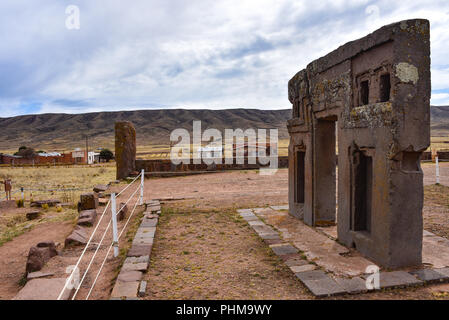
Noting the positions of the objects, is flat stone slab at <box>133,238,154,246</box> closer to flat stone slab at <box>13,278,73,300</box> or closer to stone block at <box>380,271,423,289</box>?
flat stone slab at <box>13,278,73,300</box>

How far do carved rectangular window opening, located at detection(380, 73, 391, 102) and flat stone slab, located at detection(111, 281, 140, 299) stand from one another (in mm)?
4725

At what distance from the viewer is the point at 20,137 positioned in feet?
330

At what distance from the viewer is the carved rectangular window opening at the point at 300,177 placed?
29.0 feet

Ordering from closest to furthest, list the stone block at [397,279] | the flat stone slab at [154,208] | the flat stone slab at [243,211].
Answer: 1. the stone block at [397,279]
2. the flat stone slab at [243,211]
3. the flat stone slab at [154,208]

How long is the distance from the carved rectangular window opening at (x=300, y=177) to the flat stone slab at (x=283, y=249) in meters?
2.44

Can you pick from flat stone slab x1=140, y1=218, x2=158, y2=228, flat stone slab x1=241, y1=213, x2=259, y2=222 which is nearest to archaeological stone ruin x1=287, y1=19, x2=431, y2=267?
flat stone slab x1=241, y1=213, x2=259, y2=222

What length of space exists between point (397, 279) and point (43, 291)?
480 centimetres

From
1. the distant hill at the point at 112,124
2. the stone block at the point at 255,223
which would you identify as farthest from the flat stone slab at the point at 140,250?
the distant hill at the point at 112,124

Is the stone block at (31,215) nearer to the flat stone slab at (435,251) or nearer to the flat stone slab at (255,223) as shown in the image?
the flat stone slab at (255,223)

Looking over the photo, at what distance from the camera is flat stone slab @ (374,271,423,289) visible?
461cm

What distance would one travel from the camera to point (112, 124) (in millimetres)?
109438

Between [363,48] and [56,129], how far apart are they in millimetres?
115960
